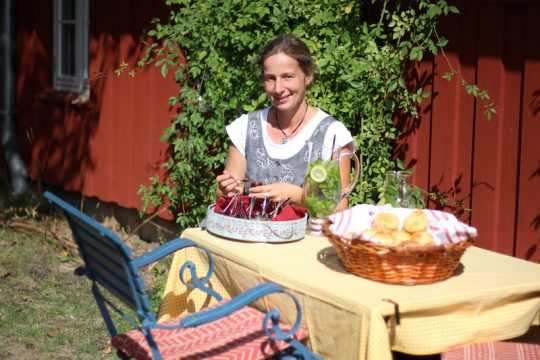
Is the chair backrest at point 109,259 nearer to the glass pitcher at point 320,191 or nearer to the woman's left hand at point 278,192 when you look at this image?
the woman's left hand at point 278,192

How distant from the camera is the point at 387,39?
Answer: 187 inches

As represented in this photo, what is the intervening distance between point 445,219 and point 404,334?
20.0 inches

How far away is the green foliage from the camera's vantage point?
457 centimetres

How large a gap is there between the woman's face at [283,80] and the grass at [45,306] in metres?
1.61

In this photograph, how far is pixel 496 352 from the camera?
2.66m

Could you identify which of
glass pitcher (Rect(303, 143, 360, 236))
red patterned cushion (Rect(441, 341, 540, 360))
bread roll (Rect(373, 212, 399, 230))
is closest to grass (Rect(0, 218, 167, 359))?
glass pitcher (Rect(303, 143, 360, 236))

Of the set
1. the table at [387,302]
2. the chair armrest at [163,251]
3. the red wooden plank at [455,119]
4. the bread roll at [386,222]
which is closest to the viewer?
the table at [387,302]

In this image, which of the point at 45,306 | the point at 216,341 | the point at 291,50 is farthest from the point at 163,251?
the point at 45,306

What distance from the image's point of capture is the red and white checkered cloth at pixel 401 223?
2.57m

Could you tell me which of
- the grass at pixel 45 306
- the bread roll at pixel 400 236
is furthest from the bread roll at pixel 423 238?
the grass at pixel 45 306

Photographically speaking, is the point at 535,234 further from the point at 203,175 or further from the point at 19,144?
the point at 19,144

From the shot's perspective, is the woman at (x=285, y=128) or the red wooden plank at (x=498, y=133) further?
the red wooden plank at (x=498, y=133)

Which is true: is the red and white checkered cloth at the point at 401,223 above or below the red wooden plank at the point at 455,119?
below

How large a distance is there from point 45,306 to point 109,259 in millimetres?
2781
